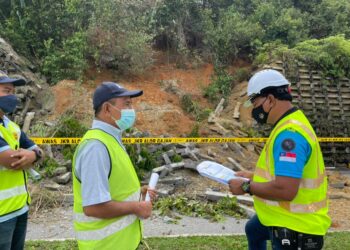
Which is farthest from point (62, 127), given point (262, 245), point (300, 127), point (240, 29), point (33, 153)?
point (240, 29)

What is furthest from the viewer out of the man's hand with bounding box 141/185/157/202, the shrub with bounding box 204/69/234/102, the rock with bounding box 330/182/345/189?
the shrub with bounding box 204/69/234/102

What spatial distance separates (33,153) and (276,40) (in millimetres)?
14079

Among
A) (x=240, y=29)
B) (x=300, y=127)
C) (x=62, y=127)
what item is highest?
(x=240, y=29)

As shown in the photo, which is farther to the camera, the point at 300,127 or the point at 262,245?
the point at 262,245

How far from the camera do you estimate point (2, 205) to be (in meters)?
3.13

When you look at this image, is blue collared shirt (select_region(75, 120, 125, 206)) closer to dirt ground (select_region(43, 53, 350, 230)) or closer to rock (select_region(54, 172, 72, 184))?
rock (select_region(54, 172, 72, 184))

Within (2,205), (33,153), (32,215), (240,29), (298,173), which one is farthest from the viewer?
(240,29)

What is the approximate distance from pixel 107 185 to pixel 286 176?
1221mm

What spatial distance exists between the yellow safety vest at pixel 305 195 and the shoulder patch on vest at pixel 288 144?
99 millimetres

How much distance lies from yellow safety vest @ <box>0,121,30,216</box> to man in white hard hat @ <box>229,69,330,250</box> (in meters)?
1.81

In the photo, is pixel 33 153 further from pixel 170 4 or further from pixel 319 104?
pixel 170 4

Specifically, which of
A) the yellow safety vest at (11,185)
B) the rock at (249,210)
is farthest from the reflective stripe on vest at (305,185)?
the rock at (249,210)

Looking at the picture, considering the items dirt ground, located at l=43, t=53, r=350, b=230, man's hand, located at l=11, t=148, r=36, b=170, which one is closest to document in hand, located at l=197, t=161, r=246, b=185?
man's hand, located at l=11, t=148, r=36, b=170

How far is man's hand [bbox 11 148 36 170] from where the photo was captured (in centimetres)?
316
